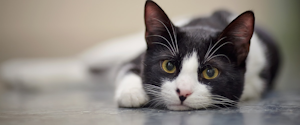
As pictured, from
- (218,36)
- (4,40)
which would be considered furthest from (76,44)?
(218,36)

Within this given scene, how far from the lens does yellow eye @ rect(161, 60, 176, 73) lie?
137 cm

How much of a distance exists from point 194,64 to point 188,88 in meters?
0.13

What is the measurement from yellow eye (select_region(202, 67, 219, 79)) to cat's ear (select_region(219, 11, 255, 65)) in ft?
0.50

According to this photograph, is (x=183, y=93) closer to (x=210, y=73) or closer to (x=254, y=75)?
(x=210, y=73)

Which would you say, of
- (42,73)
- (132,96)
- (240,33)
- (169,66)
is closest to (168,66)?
(169,66)

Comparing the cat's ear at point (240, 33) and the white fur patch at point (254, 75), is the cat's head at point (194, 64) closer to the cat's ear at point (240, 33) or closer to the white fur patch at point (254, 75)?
the cat's ear at point (240, 33)

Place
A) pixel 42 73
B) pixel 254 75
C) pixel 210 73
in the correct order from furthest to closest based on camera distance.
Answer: pixel 42 73 → pixel 254 75 → pixel 210 73

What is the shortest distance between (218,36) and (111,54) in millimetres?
1699

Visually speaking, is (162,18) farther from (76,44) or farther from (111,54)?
(76,44)

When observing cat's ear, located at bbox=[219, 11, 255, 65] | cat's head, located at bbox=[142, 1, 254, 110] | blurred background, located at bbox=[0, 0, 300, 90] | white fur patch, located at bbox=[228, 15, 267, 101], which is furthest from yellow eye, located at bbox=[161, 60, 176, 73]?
blurred background, located at bbox=[0, 0, 300, 90]

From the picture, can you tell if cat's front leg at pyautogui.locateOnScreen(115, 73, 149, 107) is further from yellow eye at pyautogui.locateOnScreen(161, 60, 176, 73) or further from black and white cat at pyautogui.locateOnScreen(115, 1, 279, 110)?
yellow eye at pyautogui.locateOnScreen(161, 60, 176, 73)

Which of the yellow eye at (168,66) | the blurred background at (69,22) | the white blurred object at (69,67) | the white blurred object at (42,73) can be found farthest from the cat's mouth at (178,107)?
the blurred background at (69,22)

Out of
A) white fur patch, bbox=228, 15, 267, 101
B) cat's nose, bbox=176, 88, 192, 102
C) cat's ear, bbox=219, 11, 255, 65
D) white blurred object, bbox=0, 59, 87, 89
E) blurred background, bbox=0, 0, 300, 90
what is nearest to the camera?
cat's nose, bbox=176, 88, 192, 102

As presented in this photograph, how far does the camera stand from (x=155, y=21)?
4.86 ft
